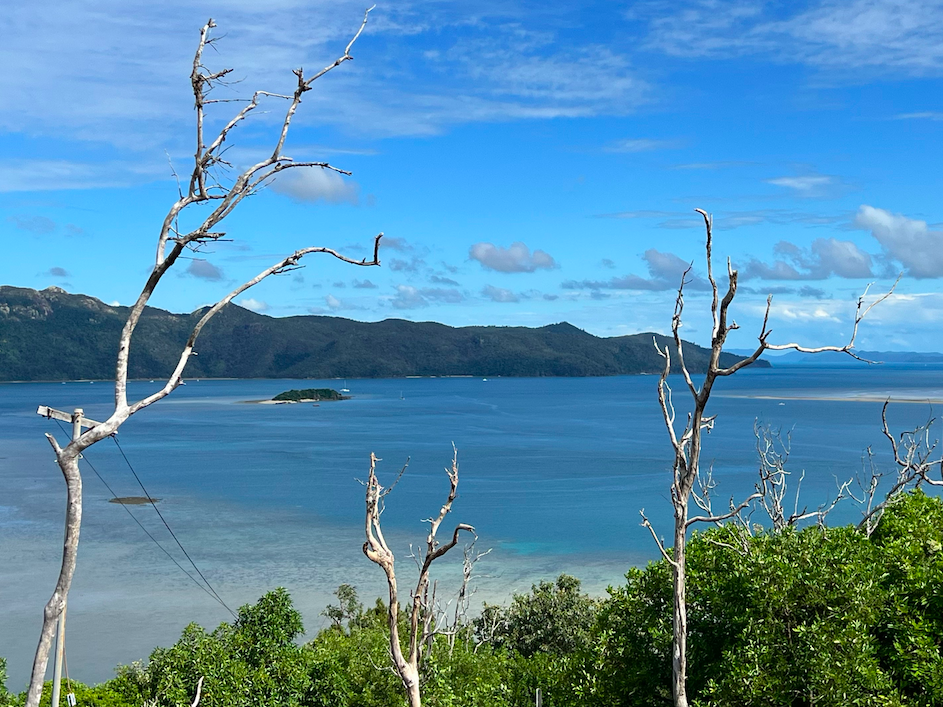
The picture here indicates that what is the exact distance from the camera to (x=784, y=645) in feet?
32.8

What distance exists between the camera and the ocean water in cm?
3852

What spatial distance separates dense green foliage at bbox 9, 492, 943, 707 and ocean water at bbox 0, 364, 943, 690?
18908mm

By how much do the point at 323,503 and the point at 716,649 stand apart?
50.7 meters

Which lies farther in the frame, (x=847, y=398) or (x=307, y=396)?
(x=307, y=396)

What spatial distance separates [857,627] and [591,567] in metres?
34.0

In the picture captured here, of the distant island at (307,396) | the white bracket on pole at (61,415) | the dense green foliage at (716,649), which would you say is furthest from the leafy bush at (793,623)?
the distant island at (307,396)

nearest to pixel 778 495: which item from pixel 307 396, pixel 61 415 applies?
pixel 61 415

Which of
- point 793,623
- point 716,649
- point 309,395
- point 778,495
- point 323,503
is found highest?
point 778,495

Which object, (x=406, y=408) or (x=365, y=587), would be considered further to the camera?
(x=406, y=408)

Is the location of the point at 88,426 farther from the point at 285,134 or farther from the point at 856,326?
the point at 856,326

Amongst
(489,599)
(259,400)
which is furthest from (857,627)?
(259,400)

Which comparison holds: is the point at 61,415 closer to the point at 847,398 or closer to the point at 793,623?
the point at 793,623

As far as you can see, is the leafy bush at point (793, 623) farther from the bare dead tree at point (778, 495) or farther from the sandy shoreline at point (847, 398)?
the sandy shoreline at point (847, 398)

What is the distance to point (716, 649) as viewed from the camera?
1151cm
